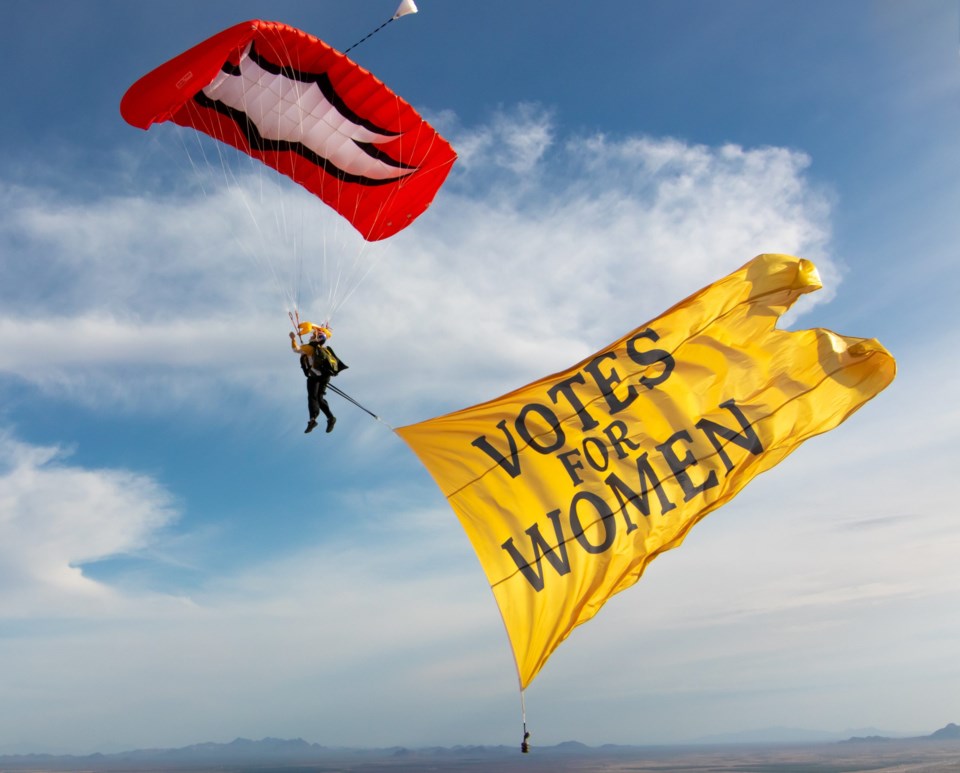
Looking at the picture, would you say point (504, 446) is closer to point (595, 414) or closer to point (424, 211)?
point (595, 414)

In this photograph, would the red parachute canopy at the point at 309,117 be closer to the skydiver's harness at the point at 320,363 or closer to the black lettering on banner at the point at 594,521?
the skydiver's harness at the point at 320,363

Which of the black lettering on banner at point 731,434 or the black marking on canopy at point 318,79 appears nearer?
the black lettering on banner at point 731,434

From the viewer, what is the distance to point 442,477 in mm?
7410

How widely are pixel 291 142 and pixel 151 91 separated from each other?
2802 millimetres

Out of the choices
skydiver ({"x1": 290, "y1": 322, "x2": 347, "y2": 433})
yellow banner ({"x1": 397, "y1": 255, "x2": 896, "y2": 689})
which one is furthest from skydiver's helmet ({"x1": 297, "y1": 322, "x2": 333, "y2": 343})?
yellow banner ({"x1": 397, "y1": 255, "x2": 896, "y2": 689})

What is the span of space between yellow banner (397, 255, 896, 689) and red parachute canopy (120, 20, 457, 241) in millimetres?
7083

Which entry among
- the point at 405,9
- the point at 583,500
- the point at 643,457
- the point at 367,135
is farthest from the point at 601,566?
the point at 367,135

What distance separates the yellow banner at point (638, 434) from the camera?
7.07 m

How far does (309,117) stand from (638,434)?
8.58 metres

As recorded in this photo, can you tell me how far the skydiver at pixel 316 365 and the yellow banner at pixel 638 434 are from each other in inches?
161

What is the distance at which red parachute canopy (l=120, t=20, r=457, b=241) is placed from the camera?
436 inches

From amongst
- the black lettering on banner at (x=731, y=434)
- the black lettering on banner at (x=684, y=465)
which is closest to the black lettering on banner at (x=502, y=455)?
the black lettering on banner at (x=684, y=465)

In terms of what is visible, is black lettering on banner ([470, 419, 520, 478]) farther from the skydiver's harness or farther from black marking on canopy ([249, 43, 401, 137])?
black marking on canopy ([249, 43, 401, 137])

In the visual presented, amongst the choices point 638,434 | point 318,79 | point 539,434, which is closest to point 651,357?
point 638,434
